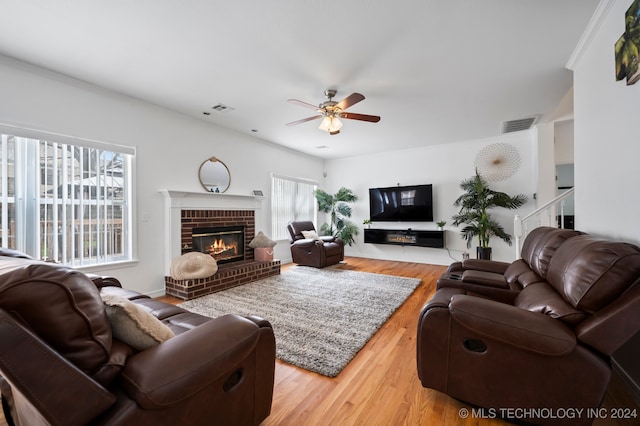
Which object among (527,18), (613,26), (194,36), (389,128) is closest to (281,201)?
(389,128)

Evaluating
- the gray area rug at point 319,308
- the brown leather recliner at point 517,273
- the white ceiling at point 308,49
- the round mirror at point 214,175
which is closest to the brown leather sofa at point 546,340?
the brown leather recliner at point 517,273

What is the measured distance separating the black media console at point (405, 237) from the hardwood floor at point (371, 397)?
11.5 feet

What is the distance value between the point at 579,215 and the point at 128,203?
16.3 ft

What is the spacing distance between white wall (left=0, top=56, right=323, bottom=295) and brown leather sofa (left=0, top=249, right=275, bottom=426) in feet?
8.45

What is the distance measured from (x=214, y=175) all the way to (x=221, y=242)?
1.13 meters

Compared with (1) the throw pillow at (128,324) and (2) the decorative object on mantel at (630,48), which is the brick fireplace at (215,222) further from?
(2) the decorative object on mantel at (630,48)

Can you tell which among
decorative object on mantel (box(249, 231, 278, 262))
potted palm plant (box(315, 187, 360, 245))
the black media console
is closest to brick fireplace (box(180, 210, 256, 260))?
decorative object on mantel (box(249, 231, 278, 262))

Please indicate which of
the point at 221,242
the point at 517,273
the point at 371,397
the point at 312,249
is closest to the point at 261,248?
the point at 221,242

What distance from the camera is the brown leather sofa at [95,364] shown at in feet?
2.17

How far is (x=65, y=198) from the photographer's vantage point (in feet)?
9.29

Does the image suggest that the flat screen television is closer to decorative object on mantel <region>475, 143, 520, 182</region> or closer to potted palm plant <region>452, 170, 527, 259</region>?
potted palm plant <region>452, 170, 527, 259</region>

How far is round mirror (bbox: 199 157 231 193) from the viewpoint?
4113mm

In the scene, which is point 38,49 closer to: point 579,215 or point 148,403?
point 148,403

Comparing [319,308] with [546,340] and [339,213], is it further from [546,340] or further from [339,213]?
[339,213]
